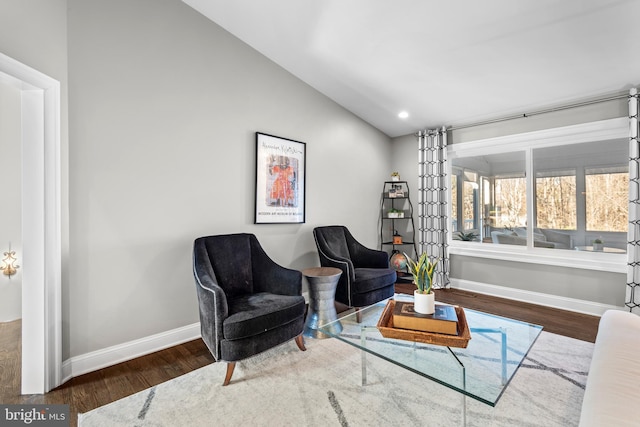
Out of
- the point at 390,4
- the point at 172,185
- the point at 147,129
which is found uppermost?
the point at 390,4

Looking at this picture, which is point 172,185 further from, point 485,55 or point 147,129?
point 485,55

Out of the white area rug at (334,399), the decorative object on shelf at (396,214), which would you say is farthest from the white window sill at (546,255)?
the white area rug at (334,399)

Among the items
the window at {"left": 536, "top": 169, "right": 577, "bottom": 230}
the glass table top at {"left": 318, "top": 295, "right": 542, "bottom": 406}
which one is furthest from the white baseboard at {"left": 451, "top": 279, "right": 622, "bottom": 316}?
the glass table top at {"left": 318, "top": 295, "right": 542, "bottom": 406}

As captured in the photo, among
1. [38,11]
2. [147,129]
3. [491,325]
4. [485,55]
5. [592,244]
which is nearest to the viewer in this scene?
[38,11]

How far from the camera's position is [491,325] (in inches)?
83.5

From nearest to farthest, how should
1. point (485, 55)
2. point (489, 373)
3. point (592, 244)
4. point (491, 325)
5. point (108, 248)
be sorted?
point (489, 373)
point (491, 325)
point (108, 248)
point (485, 55)
point (592, 244)

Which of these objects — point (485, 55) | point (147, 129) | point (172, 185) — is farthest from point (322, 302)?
point (485, 55)

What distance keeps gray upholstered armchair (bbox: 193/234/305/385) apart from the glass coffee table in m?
0.38

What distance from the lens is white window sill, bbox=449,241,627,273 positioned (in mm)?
3219

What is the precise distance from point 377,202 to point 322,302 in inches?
92.7

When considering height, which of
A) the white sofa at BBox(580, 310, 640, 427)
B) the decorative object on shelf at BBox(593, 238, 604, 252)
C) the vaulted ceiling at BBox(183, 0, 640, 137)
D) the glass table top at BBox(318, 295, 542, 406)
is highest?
the vaulted ceiling at BBox(183, 0, 640, 137)

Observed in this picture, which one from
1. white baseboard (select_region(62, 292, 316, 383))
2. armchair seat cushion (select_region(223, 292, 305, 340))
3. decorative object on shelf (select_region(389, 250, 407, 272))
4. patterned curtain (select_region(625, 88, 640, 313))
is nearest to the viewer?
armchair seat cushion (select_region(223, 292, 305, 340))

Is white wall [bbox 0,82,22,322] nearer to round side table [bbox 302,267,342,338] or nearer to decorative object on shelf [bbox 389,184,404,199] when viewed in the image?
round side table [bbox 302,267,342,338]

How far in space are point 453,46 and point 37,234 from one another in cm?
353
